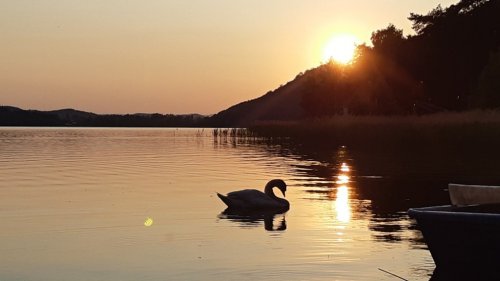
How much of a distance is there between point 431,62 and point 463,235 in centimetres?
6302

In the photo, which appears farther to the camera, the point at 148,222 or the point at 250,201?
the point at 250,201

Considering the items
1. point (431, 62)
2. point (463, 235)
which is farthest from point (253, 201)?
point (431, 62)

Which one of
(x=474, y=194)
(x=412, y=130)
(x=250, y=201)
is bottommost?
(x=250, y=201)

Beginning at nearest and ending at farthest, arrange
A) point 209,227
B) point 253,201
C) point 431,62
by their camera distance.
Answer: point 209,227 → point 253,201 → point 431,62

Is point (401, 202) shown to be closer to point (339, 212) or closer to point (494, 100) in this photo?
point (339, 212)

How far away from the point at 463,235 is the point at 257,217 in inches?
303

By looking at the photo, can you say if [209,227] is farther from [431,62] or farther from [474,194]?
[431,62]

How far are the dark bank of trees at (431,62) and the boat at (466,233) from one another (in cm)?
5061

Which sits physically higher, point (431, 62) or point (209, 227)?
point (431, 62)

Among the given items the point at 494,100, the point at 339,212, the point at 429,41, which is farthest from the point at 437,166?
the point at 429,41

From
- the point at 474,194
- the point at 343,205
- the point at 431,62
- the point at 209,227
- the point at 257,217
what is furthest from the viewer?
the point at 431,62

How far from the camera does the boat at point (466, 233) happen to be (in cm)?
994

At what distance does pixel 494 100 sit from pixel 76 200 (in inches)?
1726

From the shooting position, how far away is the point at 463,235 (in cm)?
1023
